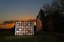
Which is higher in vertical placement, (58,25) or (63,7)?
(63,7)

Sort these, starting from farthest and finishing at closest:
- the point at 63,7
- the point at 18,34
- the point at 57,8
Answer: the point at 57,8 < the point at 63,7 < the point at 18,34

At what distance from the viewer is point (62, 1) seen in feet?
154

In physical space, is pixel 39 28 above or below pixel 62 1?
below

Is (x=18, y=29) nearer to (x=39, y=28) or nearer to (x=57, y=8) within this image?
(x=39, y=28)

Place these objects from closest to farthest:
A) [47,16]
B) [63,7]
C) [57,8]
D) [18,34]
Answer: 1. [18,34]
2. [63,7]
3. [57,8]
4. [47,16]

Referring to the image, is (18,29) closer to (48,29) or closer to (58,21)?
(48,29)

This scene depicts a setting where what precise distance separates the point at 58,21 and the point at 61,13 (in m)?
5.65

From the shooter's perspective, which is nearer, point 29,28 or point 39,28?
point 29,28

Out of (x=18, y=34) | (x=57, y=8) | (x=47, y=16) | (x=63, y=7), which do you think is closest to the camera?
(x=18, y=34)

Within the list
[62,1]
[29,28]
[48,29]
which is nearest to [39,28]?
[48,29]

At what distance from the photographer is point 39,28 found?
47812 mm

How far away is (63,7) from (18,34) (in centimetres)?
2057

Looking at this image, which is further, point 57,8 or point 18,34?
point 57,8

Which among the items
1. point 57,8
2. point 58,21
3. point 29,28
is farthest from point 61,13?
point 29,28
